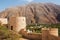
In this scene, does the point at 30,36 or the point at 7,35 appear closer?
the point at 7,35

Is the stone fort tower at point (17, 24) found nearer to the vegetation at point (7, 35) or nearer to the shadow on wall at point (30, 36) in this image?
the shadow on wall at point (30, 36)

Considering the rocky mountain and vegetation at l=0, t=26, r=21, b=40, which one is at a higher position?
the rocky mountain

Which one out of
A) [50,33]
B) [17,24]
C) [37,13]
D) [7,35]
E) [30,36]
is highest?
[37,13]

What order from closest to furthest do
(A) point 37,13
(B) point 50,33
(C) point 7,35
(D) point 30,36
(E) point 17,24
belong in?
1. (B) point 50,33
2. (C) point 7,35
3. (D) point 30,36
4. (E) point 17,24
5. (A) point 37,13

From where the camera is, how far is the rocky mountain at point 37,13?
56750 mm

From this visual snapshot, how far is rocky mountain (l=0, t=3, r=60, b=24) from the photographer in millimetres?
56750

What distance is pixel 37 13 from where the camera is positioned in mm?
59281

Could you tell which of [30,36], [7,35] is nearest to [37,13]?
[30,36]

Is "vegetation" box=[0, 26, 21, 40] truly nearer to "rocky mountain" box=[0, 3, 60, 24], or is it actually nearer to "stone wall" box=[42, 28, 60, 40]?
"stone wall" box=[42, 28, 60, 40]

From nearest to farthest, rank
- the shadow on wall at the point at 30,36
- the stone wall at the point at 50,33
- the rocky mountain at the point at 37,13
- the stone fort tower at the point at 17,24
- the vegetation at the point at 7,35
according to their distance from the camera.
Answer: the stone wall at the point at 50,33
the vegetation at the point at 7,35
the shadow on wall at the point at 30,36
the stone fort tower at the point at 17,24
the rocky mountain at the point at 37,13

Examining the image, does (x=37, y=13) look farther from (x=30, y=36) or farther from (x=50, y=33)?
(x=50, y=33)

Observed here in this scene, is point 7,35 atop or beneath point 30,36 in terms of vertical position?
atop

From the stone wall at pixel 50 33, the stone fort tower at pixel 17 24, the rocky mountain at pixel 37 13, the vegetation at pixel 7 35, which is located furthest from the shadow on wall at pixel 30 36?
the rocky mountain at pixel 37 13

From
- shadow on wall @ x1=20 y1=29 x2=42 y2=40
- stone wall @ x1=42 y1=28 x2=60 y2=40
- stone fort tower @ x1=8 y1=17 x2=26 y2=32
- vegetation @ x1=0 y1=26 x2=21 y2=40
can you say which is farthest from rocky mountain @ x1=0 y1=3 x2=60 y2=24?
stone wall @ x1=42 y1=28 x2=60 y2=40
